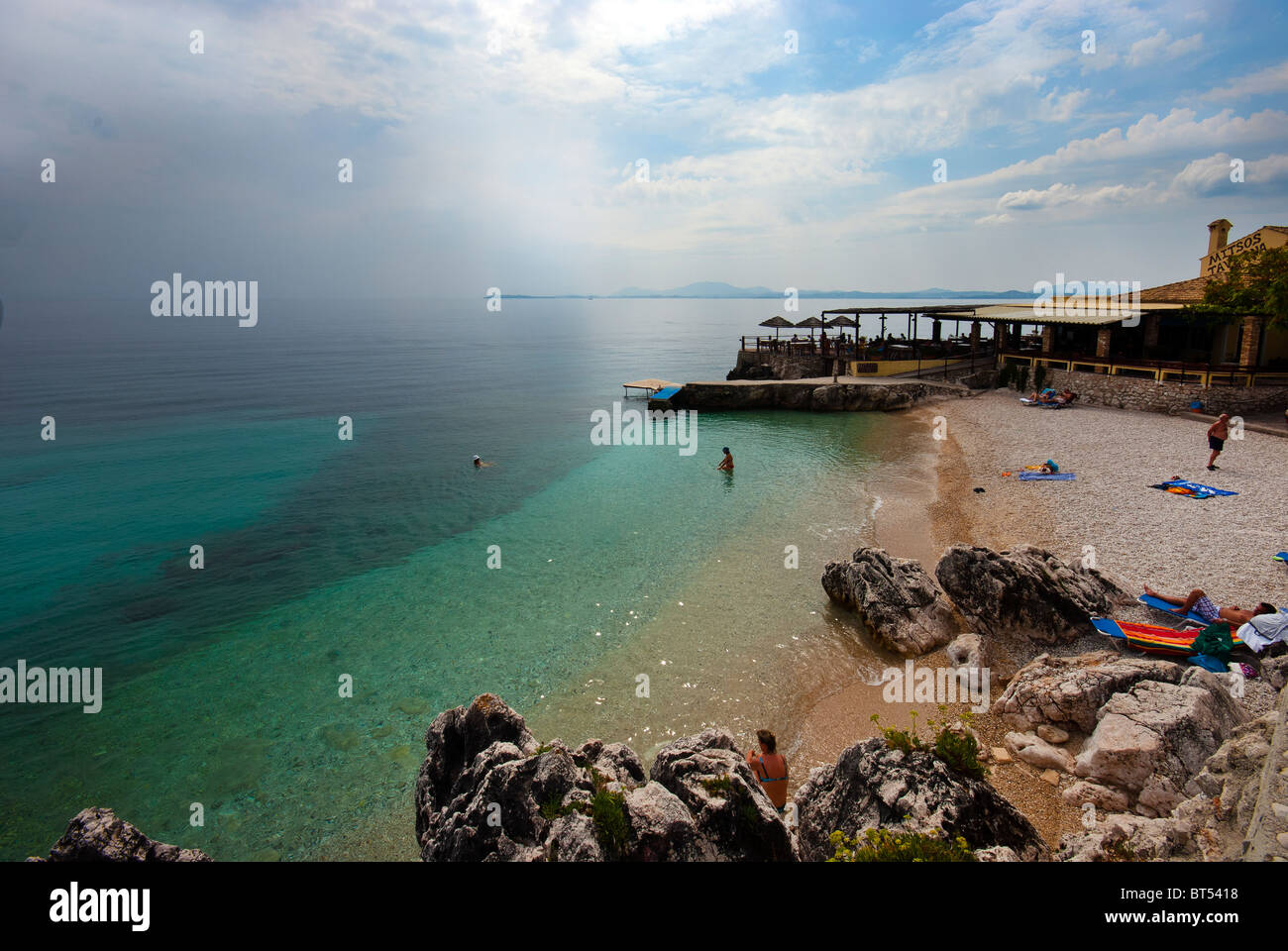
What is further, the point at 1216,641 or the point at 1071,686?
the point at 1216,641

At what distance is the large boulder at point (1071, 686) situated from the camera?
10.1 meters

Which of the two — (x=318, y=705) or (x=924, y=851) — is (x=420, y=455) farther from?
(x=924, y=851)

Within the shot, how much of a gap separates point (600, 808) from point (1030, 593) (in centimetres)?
1145

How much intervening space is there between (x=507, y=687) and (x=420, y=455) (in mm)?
25970

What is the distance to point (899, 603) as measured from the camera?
14734 millimetres

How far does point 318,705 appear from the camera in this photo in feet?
43.8

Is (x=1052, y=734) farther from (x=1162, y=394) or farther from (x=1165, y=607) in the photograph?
(x=1162, y=394)

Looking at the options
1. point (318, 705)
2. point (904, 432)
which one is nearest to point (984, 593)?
point (318, 705)

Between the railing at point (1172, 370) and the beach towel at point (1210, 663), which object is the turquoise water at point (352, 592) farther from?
the railing at point (1172, 370)

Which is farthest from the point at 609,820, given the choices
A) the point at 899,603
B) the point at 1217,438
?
the point at 1217,438

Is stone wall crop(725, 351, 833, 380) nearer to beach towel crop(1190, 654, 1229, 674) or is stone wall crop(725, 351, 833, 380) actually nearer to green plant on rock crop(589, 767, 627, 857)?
beach towel crop(1190, 654, 1229, 674)

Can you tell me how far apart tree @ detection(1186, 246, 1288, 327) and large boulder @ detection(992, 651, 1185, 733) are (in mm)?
26996

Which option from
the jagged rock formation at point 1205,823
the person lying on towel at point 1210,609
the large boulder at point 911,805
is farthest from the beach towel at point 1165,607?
the large boulder at point 911,805
